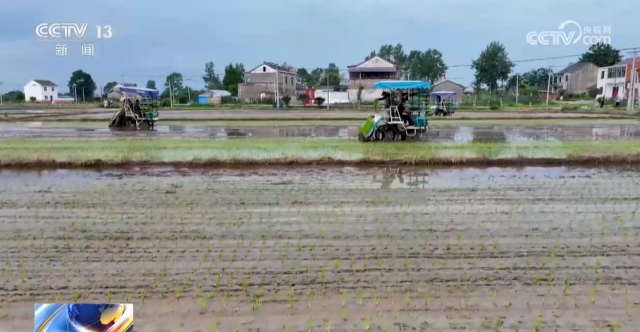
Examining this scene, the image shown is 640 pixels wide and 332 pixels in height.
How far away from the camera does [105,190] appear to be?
27.1 ft

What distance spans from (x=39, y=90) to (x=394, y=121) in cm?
7418

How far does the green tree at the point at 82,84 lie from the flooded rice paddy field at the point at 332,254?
245 ft

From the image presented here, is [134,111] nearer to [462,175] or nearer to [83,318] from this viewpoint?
[462,175]

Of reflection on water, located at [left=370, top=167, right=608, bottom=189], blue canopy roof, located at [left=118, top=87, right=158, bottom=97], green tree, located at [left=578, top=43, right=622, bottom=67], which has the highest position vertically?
green tree, located at [left=578, top=43, right=622, bottom=67]

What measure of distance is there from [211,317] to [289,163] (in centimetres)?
740

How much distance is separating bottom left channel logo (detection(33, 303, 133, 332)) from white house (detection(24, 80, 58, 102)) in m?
82.4

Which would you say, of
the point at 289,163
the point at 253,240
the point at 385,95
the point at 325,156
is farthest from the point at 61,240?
the point at 385,95

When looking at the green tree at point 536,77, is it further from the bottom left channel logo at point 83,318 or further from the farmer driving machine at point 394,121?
the bottom left channel logo at point 83,318

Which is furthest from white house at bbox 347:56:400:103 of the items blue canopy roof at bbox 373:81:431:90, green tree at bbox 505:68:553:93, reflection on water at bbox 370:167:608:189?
reflection on water at bbox 370:167:608:189

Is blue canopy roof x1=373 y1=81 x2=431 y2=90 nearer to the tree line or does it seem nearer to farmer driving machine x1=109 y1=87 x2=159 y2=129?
farmer driving machine x1=109 y1=87 x2=159 y2=129

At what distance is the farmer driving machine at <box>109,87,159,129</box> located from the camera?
21.3m

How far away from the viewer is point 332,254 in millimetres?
5016

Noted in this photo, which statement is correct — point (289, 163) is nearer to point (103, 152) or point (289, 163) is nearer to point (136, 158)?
point (136, 158)

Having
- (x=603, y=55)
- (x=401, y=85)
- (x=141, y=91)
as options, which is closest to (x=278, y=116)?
(x=141, y=91)
